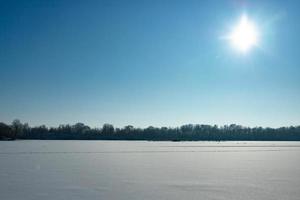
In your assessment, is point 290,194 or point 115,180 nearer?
point 290,194

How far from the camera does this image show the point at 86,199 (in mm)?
10398

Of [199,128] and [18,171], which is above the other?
[199,128]

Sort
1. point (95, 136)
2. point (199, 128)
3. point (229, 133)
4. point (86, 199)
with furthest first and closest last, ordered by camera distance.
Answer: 1. point (199, 128)
2. point (229, 133)
3. point (95, 136)
4. point (86, 199)

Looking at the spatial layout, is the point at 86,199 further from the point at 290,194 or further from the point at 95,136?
the point at 95,136

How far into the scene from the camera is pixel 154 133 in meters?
132

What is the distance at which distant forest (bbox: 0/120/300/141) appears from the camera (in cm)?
12206

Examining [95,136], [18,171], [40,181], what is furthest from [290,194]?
[95,136]

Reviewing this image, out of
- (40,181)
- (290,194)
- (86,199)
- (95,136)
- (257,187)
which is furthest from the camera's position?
(95,136)

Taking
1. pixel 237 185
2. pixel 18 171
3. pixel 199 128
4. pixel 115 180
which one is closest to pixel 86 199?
pixel 115 180

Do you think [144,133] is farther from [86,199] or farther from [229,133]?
[86,199]

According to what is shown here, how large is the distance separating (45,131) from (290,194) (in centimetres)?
12244

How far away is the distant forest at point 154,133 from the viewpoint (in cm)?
12206

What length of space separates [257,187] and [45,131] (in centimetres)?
12083

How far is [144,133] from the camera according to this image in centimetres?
13075
